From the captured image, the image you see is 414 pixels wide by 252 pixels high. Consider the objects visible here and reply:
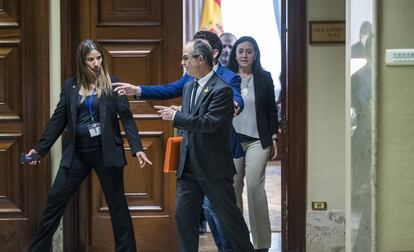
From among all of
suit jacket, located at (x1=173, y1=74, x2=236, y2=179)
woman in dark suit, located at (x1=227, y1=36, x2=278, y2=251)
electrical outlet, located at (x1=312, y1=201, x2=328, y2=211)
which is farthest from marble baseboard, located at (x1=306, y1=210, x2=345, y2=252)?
suit jacket, located at (x1=173, y1=74, x2=236, y2=179)

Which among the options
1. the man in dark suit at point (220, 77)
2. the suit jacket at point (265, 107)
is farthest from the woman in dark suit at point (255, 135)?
the man in dark suit at point (220, 77)

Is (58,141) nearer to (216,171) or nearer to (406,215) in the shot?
(216,171)

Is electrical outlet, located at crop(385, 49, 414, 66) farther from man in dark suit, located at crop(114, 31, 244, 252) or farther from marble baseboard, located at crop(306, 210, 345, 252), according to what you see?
marble baseboard, located at crop(306, 210, 345, 252)

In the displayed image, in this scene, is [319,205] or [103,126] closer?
[103,126]

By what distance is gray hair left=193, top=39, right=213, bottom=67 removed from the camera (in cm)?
388

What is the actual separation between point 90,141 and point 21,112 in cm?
73

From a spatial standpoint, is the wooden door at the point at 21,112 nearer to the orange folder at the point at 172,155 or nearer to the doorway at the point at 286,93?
the doorway at the point at 286,93

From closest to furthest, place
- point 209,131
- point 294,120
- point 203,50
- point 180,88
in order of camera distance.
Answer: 1. point 209,131
2. point 203,50
3. point 180,88
4. point 294,120

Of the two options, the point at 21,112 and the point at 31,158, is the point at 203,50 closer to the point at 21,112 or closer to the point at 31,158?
the point at 31,158

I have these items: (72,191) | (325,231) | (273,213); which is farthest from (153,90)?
(273,213)

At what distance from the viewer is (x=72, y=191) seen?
169 inches

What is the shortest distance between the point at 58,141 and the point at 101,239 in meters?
0.78

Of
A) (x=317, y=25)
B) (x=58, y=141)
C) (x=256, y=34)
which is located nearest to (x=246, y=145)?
(x=317, y=25)

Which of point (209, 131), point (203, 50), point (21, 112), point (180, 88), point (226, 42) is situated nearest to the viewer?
point (209, 131)
